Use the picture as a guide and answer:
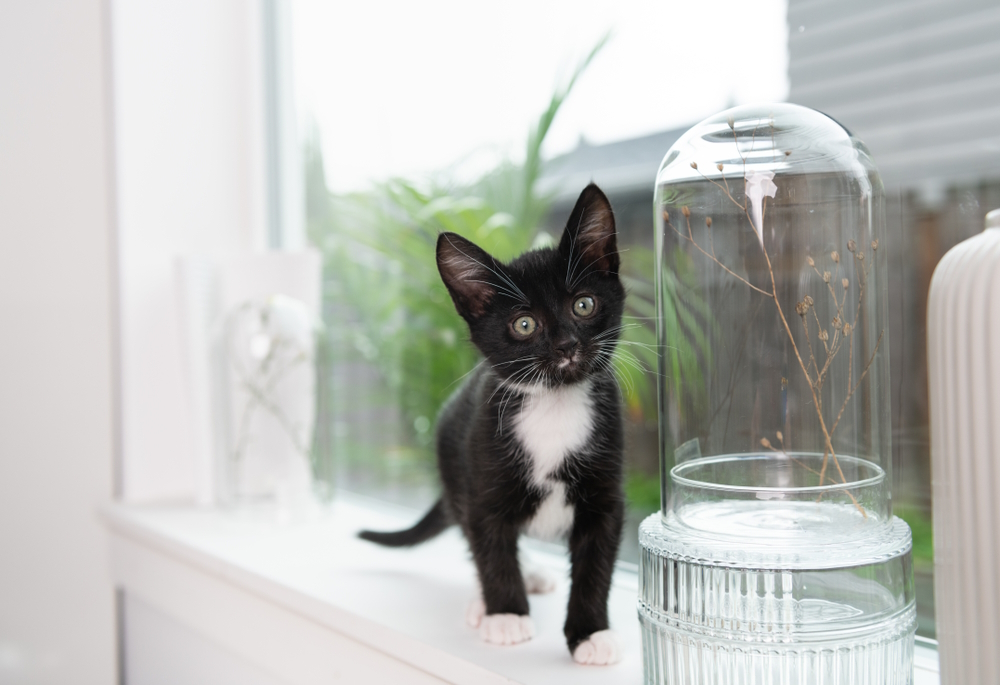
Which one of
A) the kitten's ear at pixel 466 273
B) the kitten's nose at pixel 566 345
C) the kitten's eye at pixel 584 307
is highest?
the kitten's ear at pixel 466 273

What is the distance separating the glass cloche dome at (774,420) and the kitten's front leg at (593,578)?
2.3 inches

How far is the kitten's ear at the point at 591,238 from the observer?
718mm

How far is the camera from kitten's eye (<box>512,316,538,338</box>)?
72 cm

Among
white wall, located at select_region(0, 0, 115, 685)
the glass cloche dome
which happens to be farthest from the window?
white wall, located at select_region(0, 0, 115, 685)

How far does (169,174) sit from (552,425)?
3.63ft

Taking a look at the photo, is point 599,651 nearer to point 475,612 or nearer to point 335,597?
point 475,612

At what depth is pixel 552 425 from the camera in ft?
2.48

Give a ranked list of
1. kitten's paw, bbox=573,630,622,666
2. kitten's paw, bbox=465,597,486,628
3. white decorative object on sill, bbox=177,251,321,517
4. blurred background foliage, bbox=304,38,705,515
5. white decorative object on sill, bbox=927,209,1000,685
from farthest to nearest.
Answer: white decorative object on sill, bbox=177,251,321,517
blurred background foliage, bbox=304,38,705,515
kitten's paw, bbox=465,597,486,628
kitten's paw, bbox=573,630,622,666
white decorative object on sill, bbox=927,209,1000,685

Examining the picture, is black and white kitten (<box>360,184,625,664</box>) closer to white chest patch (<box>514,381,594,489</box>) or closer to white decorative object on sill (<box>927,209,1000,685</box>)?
white chest patch (<box>514,381,594,489</box>)

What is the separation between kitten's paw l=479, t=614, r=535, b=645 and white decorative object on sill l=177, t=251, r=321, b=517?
0.67 meters

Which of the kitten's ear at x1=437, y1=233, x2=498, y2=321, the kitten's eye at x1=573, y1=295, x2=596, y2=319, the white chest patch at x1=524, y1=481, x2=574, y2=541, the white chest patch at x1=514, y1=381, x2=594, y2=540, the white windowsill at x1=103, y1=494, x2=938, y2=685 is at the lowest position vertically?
the white windowsill at x1=103, y1=494, x2=938, y2=685

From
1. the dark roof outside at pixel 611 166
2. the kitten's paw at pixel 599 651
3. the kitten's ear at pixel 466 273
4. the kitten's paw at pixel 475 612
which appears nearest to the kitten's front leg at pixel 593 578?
the kitten's paw at pixel 599 651

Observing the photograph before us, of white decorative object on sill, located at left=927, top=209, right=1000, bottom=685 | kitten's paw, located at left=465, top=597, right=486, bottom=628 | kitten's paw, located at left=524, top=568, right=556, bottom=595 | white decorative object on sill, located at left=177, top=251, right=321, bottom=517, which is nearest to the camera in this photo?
white decorative object on sill, located at left=927, top=209, right=1000, bottom=685

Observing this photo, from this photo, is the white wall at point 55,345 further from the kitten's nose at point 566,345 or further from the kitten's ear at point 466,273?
the kitten's nose at point 566,345
